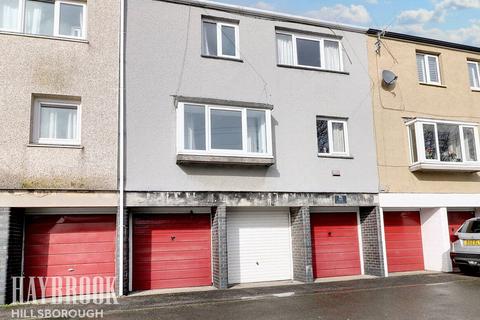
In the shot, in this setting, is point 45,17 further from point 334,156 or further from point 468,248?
point 468,248

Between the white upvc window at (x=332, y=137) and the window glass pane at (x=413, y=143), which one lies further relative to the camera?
the window glass pane at (x=413, y=143)

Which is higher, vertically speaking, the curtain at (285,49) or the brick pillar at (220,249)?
the curtain at (285,49)

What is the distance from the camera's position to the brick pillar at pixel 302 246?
1138 centimetres

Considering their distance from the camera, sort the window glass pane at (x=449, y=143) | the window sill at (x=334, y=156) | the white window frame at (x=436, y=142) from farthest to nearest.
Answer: the window glass pane at (x=449, y=143) < the white window frame at (x=436, y=142) < the window sill at (x=334, y=156)

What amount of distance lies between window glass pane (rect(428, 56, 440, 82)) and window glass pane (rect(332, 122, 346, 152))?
418 cm

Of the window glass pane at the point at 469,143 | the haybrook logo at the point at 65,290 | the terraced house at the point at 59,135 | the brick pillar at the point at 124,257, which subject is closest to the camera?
the haybrook logo at the point at 65,290

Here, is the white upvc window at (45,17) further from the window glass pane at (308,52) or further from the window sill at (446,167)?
the window sill at (446,167)

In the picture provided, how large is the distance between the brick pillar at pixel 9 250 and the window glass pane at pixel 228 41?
6.70m

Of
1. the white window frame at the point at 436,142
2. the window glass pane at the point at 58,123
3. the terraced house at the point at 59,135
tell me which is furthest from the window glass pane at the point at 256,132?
the white window frame at the point at 436,142

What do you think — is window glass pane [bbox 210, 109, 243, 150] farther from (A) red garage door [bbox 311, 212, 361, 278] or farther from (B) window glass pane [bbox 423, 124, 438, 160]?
(B) window glass pane [bbox 423, 124, 438, 160]

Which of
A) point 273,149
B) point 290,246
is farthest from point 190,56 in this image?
point 290,246

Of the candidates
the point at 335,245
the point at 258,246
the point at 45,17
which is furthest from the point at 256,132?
the point at 45,17

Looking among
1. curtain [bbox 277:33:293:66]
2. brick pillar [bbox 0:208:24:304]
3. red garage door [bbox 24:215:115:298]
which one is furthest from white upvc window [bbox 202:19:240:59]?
brick pillar [bbox 0:208:24:304]

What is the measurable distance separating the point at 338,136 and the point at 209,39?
15.5 ft
